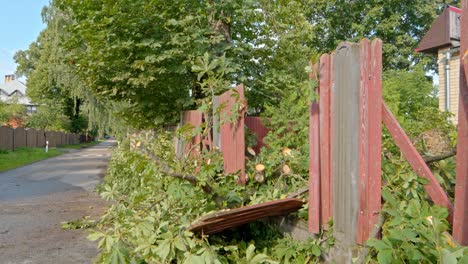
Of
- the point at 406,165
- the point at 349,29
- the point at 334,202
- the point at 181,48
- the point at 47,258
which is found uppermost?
the point at 349,29

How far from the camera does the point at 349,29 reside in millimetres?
31766

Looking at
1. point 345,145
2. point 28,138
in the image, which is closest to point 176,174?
point 345,145

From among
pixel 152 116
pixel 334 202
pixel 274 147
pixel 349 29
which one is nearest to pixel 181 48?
pixel 152 116

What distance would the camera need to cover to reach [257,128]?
18.6 ft

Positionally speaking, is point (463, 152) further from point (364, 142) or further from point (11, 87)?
point (11, 87)

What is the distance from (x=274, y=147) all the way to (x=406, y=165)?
188 centimetres

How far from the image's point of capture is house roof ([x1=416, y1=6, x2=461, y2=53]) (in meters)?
12.9

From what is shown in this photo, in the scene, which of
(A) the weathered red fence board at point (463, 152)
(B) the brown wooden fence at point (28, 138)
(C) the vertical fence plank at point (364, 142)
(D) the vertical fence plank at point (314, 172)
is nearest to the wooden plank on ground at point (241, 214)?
(D) the vertical fence plank at point (314, 172)

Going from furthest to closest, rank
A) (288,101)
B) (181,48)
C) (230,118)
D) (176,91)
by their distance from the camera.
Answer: (176,91), (181,48), (288,101), (230,118)

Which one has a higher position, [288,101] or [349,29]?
[349,29]

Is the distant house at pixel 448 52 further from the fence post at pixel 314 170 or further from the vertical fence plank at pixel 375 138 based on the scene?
the vertical fence plank at pixel 375 138

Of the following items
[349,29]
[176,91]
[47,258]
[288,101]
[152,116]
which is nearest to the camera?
[47,258]

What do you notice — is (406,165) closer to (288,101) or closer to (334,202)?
(334,202)

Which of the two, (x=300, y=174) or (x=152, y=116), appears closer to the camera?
(x=300, y=174)
